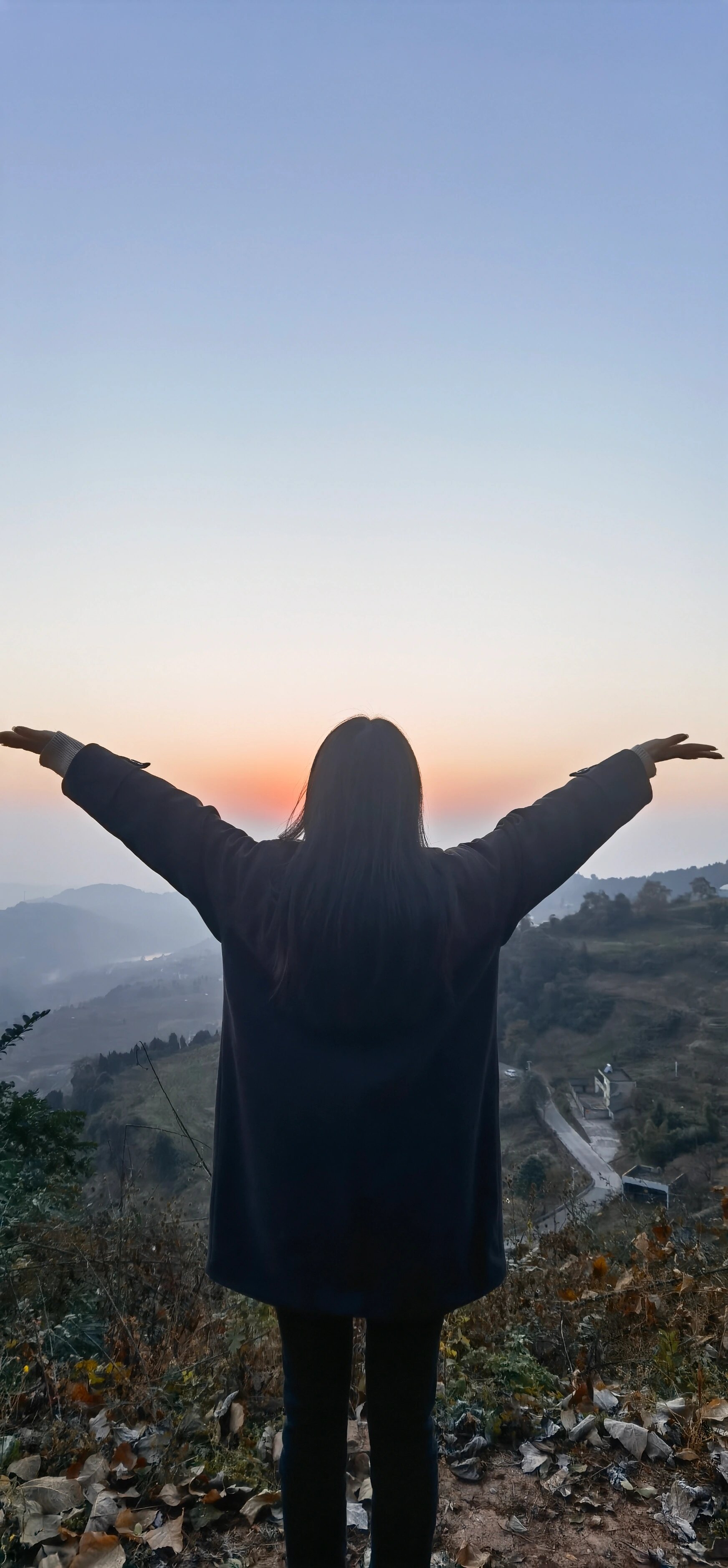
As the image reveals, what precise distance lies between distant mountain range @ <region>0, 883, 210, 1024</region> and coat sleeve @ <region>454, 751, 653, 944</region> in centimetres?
1337

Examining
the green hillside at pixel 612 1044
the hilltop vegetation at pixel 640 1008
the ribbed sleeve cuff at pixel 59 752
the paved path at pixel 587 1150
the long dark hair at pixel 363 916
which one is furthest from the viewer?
the hilltop vegetation at pixel 640 1008

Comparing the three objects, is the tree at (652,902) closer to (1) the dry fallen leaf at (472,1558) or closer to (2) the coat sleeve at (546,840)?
(1) the dry fallen leaf at (472,1558)

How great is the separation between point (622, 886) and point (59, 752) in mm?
69660

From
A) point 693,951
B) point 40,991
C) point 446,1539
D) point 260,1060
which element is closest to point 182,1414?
point 446,1539

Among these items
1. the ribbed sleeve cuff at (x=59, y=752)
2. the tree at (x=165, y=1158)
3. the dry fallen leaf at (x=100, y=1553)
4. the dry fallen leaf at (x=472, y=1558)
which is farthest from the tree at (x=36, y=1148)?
the tree at (x=165, y=1158)

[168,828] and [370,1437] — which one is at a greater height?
[168,828]

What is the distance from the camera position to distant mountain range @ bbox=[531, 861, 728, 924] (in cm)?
5300

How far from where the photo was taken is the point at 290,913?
1.34 metres

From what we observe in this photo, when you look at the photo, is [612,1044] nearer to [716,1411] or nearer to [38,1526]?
[716,1411]

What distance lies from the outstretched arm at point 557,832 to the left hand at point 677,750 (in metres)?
0.03

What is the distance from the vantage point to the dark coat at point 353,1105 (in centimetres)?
133

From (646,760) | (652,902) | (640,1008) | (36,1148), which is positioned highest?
(646,760)

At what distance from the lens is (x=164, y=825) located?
151 cm

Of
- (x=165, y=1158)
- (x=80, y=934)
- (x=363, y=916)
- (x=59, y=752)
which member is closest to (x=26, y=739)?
(x=59, y=752)
